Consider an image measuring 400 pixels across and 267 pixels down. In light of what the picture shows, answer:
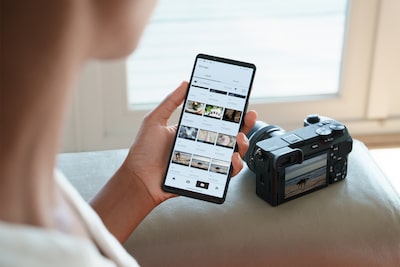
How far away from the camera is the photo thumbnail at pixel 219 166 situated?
3.51 ft

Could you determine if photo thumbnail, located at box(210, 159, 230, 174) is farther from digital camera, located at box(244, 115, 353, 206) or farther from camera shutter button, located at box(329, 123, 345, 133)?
camera shutter button, located at box(329, 123, 345, 133)

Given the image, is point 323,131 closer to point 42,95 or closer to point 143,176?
point 143,176

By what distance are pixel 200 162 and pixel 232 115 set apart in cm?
8

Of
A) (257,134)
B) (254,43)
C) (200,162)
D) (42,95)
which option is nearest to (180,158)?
(200,162)

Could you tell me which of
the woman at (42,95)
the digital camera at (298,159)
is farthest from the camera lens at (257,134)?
the woman at (42,95)

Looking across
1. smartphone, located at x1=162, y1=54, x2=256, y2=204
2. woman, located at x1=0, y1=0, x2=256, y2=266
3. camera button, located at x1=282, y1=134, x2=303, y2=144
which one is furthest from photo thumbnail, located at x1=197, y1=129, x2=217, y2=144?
woman, located at x1=0, y1=0, x2=256, y2=266

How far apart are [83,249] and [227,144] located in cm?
61

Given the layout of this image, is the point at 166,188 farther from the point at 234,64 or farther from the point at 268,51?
the point at 268,51

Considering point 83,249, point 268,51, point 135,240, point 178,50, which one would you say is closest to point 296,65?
point 268,51

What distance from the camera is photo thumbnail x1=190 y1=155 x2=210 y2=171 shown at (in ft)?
3.54

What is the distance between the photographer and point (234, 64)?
110cm

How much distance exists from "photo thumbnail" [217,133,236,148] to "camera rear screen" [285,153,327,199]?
0.29ft

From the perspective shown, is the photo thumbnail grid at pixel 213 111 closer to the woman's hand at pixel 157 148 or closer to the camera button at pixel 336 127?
the woman's hand at pixel 157 148

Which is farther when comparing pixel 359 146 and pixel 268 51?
pixel 268 51
